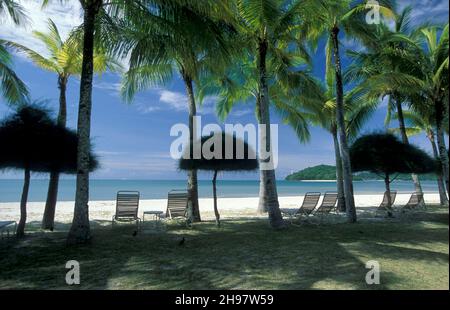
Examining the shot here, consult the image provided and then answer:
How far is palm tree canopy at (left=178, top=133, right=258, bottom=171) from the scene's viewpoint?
33.3 feet

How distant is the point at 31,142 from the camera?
786cm

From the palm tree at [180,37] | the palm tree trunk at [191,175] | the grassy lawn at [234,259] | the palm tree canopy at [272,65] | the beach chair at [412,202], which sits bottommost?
the grassy lawn at [234,259]

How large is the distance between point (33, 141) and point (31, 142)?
5cm

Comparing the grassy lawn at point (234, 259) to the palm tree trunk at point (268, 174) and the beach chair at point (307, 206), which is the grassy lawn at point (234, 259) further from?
the beach chair at point (307, 206)

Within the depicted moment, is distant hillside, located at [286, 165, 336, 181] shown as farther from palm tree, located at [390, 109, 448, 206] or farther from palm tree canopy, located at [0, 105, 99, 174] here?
palm tree canopy, located at [0, 105, 99, 174]

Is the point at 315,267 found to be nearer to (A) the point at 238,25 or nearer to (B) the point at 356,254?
(B) the point at 356,254

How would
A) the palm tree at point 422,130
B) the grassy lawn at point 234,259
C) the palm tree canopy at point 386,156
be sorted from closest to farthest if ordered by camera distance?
the grassy lawn at point 234,259
the palm tree canopy at point 386,156
the palm tree at point 422,130

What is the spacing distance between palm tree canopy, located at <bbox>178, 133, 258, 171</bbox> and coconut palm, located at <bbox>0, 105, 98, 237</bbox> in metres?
3.54

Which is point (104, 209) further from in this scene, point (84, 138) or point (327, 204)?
point (327, 204)

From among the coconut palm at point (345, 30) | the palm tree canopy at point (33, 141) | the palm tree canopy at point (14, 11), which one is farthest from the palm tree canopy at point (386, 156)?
the palm tree canopy at point (14, 11)

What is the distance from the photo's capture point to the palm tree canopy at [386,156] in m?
12.4

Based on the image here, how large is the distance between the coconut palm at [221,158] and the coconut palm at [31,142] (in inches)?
140
